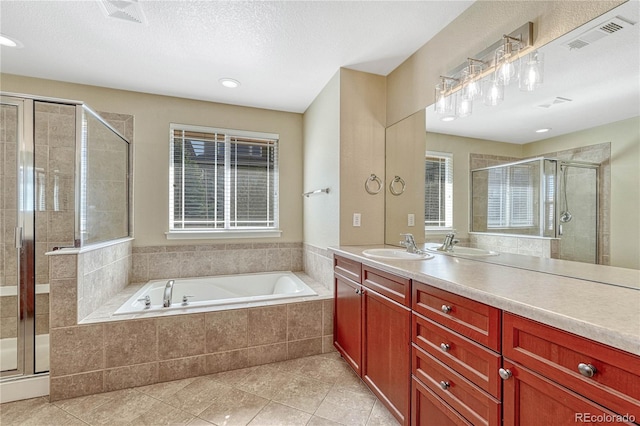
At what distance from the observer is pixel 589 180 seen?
3.92ft

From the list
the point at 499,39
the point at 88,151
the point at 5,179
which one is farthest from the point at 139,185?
the point at 499,39

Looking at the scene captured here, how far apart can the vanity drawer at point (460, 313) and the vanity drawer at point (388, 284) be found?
6 centimetres

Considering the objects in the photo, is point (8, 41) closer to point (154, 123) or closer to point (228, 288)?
point (154, 123)

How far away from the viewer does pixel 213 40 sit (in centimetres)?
200

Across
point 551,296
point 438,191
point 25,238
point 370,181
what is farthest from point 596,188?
point 25,238

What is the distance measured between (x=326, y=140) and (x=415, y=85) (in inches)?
35.1

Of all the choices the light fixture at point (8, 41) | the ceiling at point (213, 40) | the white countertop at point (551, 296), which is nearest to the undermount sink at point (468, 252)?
the white countertop at point (551, 296)

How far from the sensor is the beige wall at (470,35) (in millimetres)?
1256

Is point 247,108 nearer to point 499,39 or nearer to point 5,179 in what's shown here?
point 5,179

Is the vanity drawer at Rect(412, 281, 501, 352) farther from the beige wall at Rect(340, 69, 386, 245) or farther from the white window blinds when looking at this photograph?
the white window blinds

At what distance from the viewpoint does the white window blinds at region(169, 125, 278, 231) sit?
3031 millimetres

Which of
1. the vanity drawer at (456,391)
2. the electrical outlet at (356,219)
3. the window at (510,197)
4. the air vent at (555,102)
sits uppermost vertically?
the air vent at (555,102)

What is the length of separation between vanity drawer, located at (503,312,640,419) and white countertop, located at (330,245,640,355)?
0.10 ft

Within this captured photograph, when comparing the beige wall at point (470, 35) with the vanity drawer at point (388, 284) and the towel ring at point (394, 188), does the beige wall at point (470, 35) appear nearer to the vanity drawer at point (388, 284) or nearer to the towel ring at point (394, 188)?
the towel ring at point (394, 188)
